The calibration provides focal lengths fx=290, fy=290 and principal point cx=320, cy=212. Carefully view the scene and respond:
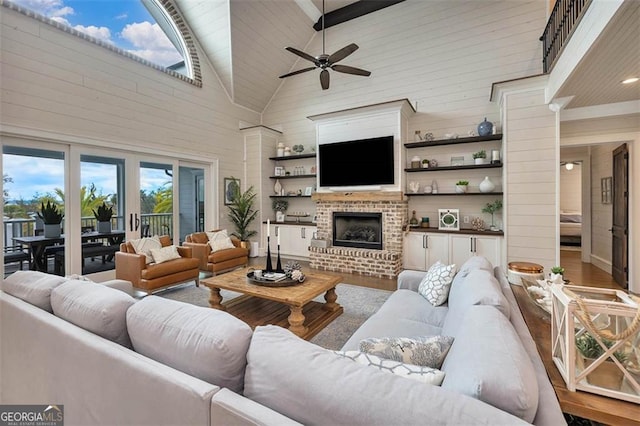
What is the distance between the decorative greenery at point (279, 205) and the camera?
7215 millimetres

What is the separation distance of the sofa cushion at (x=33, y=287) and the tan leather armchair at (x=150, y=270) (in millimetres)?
1972

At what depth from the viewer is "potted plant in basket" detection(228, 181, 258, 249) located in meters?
6.77

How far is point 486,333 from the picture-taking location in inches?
44.9

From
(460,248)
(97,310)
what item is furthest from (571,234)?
(97,310)

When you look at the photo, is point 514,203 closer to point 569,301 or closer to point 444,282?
point 444,282

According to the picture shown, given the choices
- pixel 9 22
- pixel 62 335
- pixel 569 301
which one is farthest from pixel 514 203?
pixel 9 22

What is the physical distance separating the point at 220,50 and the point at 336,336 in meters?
5.79

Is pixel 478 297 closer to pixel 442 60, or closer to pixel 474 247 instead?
pixel 474 247

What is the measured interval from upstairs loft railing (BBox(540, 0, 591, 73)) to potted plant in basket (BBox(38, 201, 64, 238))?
666cm

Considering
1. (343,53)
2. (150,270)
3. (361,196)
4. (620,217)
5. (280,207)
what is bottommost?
(150,270)

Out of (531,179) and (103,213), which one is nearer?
(531,179)

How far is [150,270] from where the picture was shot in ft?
12.8

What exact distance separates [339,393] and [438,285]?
1.97 meters

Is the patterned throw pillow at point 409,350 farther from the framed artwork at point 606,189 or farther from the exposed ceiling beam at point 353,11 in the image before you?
the exposed ceiling beam at point 353,11
